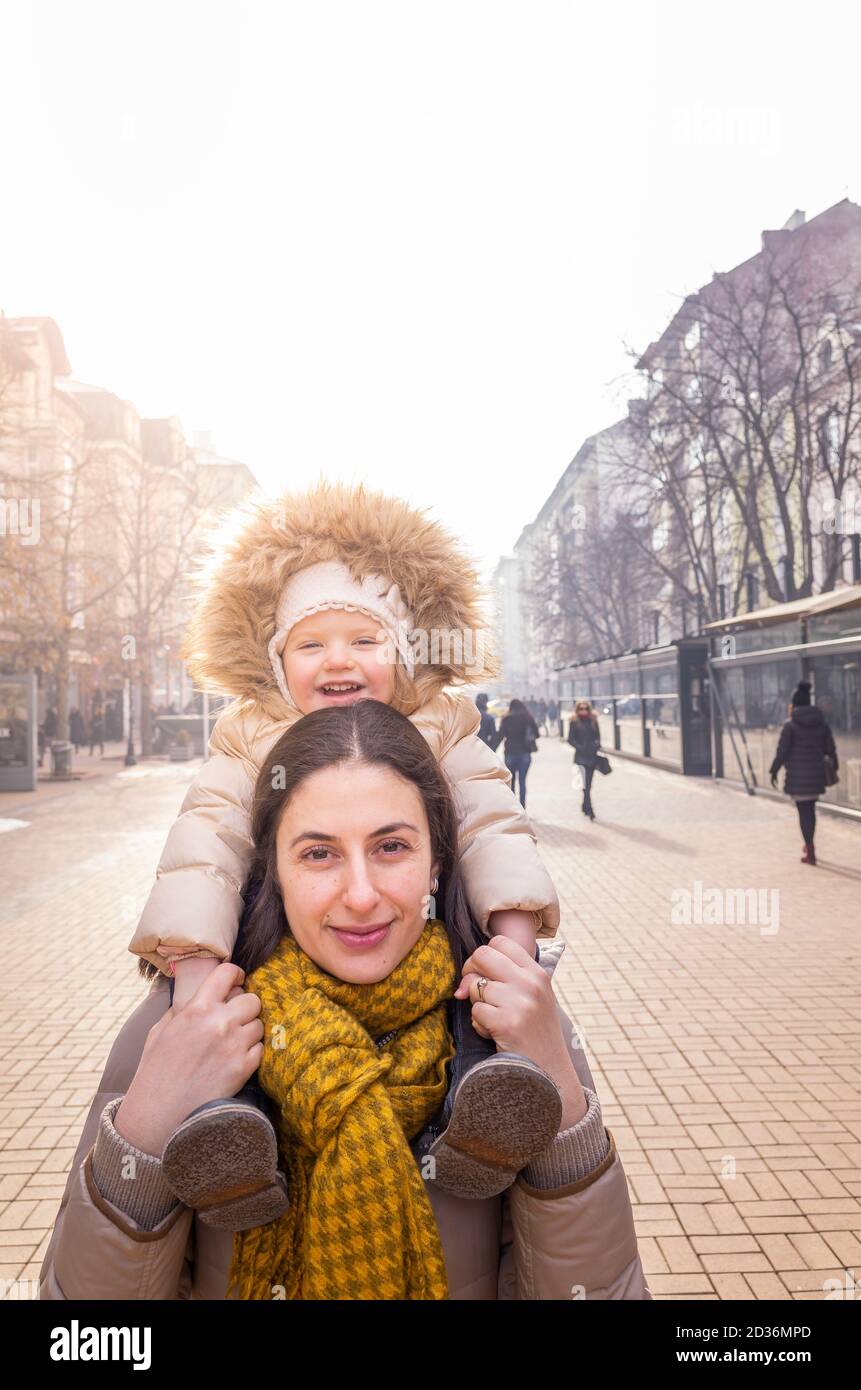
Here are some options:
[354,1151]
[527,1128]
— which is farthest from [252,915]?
[527,1128]

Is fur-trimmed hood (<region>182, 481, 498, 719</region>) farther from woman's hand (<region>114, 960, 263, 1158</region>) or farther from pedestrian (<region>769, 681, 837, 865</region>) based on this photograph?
pedestrian (<region>769, 681, 837, 865</region>)

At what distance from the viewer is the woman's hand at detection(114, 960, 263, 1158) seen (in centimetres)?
151

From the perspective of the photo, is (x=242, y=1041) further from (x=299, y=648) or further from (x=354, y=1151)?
(x=299, y=648)

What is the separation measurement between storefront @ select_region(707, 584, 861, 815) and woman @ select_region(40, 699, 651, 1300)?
39.8ft

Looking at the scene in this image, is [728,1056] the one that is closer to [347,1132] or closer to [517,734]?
[347,1132]

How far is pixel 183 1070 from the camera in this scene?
4.97 feet

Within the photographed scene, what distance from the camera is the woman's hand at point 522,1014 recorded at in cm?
156

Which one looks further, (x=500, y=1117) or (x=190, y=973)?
(x=190, y=973)

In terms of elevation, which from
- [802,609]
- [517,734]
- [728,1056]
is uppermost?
[802,609]

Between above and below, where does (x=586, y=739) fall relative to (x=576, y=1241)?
above

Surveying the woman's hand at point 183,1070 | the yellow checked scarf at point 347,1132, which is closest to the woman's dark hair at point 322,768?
the yellow checked scarf at point 347,1132

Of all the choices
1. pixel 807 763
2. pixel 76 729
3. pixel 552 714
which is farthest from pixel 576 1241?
pixel 552 714

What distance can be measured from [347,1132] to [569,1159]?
0.35m
